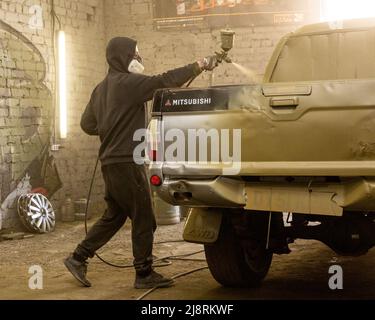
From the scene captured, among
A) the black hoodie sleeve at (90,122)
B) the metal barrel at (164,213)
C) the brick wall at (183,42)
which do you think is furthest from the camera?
the brick wall at (183,42)

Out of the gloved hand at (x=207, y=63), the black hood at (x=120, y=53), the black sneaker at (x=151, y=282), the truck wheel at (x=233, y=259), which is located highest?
the black hood at (x=120, y=53)

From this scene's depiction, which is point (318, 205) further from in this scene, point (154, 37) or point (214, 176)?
point (154, 37)

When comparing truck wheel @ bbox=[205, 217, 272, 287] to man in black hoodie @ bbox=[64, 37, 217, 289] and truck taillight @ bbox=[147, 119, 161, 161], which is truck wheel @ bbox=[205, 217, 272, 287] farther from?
truck taillight @ bbox=[147, 119, 161, 161]

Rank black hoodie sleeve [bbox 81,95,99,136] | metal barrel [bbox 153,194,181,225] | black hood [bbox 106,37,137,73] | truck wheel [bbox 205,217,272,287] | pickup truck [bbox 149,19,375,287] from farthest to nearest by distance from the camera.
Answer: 1. metal barrel [bbox 153,194,181,225]
2. black hoodie sleeve [bbox 81,95,99,136]
3. black hood [bbox 106,37,137,73]
4. truck wheel [bbox 205,217,272,287]
5. pickup truck [bbox 149,19,375,287]

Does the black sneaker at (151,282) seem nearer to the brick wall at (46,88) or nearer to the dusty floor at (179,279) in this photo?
the dusty floor at (179,279)

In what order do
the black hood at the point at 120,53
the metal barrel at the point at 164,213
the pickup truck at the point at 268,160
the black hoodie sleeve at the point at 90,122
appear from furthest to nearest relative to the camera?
the metal barrel at the point at 164,213
the black hoodie sleeve at the point at 90,122
the black hood at the point at 120,53
the pickup truck at the point at 268,160

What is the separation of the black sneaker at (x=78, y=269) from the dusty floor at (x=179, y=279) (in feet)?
0.23

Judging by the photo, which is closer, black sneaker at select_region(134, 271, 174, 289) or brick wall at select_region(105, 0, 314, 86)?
black sneaker at select_region(134, 271, 174, 289)

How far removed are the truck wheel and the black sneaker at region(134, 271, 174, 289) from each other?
411mm

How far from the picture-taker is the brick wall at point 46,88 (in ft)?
→ 27.9

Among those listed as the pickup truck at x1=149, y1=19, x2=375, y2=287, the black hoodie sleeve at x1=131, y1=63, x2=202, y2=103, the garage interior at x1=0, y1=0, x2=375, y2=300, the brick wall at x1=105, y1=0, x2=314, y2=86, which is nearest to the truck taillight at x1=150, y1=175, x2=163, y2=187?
the pickup truck at x1=149, y1=19, x2=375, y2=287

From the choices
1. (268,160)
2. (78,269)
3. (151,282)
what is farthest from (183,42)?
(268,160)

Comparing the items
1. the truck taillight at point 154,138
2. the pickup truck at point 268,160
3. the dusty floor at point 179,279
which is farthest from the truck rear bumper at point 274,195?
the dusty floor at point 179,279

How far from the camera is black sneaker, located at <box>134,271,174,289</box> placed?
5.07 meters
